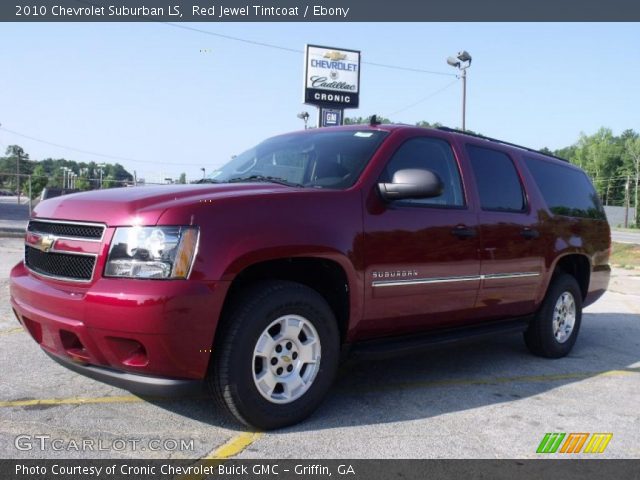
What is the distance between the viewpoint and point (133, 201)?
314 cm

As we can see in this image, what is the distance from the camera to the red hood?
3072mm

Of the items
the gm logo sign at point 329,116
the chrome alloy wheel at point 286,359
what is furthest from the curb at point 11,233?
the chrome alloy wheel at point 286,359

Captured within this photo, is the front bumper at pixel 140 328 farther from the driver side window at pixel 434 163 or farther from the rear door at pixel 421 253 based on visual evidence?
the driver side window at pixel 434 163

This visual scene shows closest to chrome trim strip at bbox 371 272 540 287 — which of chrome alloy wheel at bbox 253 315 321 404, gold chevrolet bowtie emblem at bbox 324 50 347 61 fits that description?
chrome alloy wheel at bbox 253 315 321 404

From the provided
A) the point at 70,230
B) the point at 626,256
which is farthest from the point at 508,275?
the point at 626,256

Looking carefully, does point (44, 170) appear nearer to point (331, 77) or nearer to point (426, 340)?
point (331, 77)

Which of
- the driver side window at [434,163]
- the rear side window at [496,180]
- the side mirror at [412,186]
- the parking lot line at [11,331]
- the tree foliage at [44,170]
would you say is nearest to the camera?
the side mirror at [412,186]

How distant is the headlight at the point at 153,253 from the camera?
2.98 metres

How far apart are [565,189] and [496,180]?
4.46ft

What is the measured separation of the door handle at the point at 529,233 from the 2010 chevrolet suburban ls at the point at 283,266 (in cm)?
1

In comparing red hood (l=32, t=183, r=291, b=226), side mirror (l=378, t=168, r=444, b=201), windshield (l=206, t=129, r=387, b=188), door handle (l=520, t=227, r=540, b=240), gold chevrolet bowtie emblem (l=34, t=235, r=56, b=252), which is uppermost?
windshield (l=206, t=129, r=387, b=188)

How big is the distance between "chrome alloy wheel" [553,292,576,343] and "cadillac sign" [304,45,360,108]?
19.9m

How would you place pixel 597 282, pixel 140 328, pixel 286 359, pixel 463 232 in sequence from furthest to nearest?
pixel 597 282, pixel 463 232, pixel 286 359, pixel 140 328

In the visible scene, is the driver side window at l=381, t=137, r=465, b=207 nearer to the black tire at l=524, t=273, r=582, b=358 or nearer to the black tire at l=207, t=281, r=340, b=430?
the black tire at l=207, t=281, r=340, b=430
